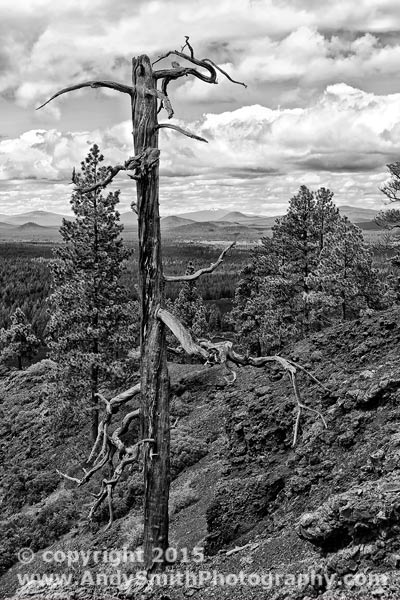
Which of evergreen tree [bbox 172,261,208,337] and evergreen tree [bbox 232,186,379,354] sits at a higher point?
evergreen tree [bbox 232,186,379,354]

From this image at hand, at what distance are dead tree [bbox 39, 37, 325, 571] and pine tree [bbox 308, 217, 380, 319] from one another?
20633 millimetres

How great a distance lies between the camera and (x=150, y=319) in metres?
7.22

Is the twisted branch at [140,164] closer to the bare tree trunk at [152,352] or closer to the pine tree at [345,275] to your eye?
the bare tree trunk at [152,352]

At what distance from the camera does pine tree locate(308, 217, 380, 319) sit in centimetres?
2695

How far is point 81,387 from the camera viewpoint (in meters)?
23.8

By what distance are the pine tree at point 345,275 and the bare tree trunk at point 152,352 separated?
20767 mm

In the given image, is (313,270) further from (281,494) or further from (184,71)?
(184,71)

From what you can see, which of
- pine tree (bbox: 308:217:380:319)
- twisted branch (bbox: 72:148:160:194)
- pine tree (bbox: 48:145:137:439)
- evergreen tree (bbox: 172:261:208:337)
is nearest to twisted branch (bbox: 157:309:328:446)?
twisted branch (bbox: 72:148:160:194)

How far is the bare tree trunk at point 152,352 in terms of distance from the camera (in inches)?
272

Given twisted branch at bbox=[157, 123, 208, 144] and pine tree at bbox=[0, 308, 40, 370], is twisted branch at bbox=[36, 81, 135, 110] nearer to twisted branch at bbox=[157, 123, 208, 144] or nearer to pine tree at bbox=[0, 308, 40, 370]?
twisted branch at bbox=[157, 123, 208, 144]

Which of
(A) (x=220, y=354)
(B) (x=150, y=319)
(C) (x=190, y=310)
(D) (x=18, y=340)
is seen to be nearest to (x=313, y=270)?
(C) (x=190, y=310)

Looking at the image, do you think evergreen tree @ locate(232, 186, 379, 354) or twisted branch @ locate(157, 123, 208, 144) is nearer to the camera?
twisted branch @ locate(157, 123, 208, 144)

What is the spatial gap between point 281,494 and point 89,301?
14650 mm

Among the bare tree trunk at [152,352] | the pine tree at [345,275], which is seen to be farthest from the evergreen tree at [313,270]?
the bare tree trunk at [152,352]
